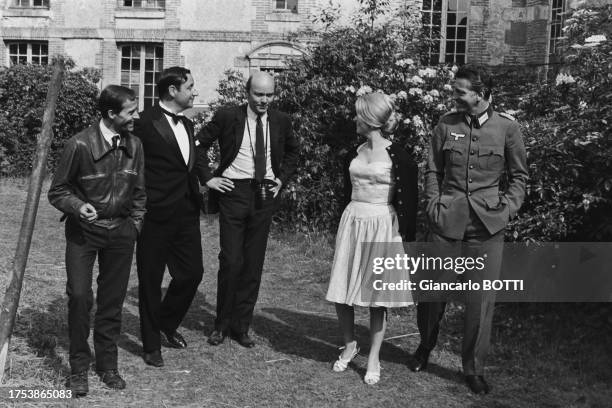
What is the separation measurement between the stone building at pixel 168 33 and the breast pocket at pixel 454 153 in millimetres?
16823

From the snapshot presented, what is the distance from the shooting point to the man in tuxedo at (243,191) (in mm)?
6098

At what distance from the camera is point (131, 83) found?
934 inches

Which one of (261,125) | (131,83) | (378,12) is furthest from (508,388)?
(131,83)

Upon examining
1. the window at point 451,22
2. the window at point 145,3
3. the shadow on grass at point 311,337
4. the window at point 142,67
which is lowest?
the shadow on grass at point 311,337

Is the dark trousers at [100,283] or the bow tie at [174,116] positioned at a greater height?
the bow tie at [174,116]

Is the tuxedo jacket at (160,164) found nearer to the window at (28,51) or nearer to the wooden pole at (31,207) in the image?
the wooden pole at (31,207)

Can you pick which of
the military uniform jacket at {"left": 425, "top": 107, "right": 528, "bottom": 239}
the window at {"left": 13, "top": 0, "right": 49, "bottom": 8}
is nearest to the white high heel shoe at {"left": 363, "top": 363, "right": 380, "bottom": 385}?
the military uniform jacket at {"left": 425, "top": 107, "right": 528, "bottom": 239}

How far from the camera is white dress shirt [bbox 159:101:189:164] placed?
5.77 meters

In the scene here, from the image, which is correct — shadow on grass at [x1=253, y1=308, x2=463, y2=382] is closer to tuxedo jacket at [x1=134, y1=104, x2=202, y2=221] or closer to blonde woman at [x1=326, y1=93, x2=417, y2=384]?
blonde woman at [x1=326, y1=93, x2=417, y2=384]

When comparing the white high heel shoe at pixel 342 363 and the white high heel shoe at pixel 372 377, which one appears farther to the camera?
the white high heel shoe at pixel 342 363

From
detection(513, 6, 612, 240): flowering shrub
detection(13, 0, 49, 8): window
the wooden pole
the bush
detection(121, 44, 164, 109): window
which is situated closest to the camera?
the wooden pole

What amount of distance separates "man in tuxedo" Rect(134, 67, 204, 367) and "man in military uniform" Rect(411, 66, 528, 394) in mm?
1812

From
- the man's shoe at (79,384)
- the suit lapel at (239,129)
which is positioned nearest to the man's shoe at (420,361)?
the suit lapel at (239,129)

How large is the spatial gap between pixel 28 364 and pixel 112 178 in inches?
60.5
